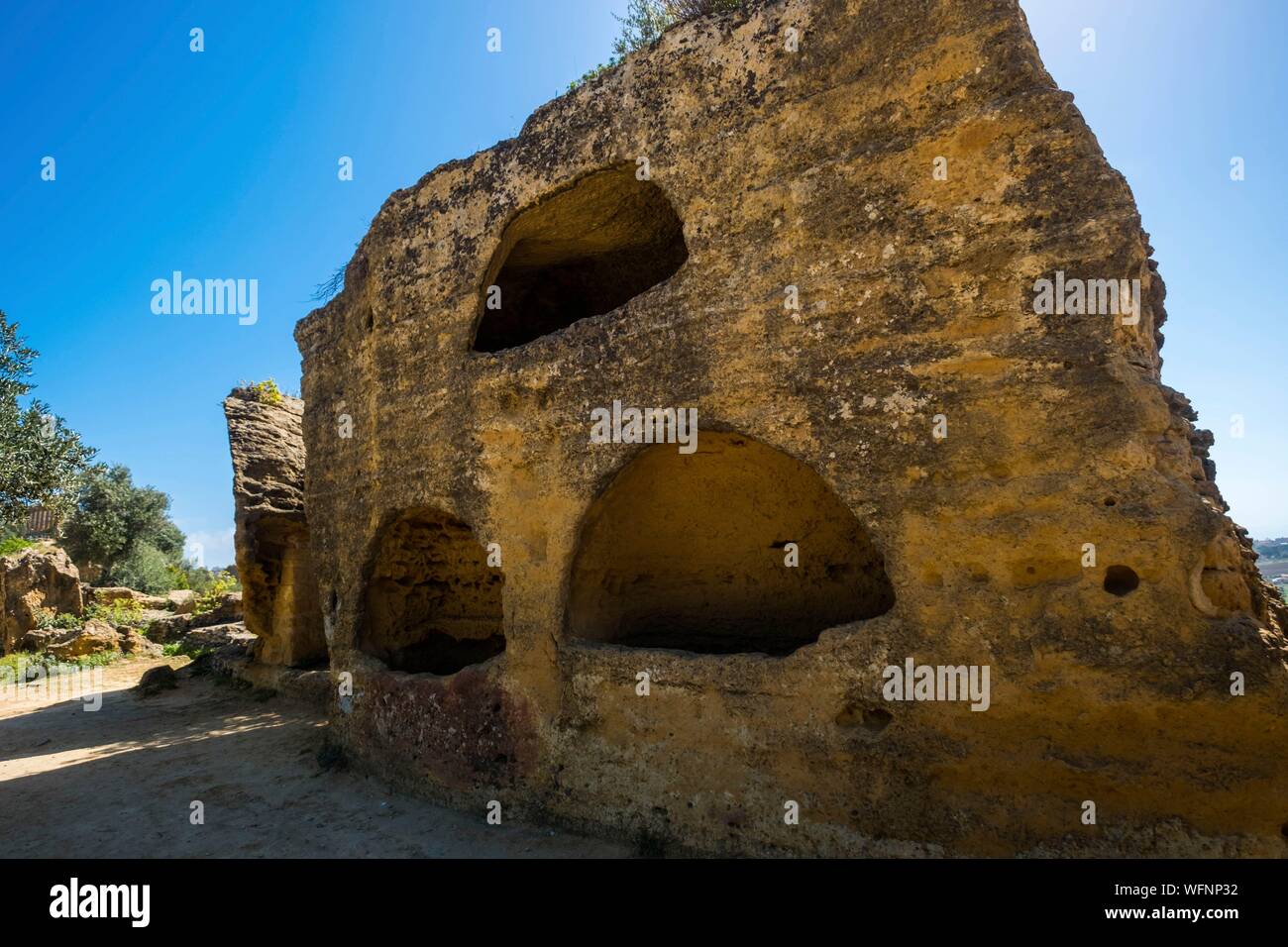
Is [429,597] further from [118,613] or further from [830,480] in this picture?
[118,613]

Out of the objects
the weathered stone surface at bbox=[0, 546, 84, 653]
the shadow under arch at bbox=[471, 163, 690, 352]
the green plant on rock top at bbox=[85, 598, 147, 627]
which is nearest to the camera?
the shadow under arch at bbox=[471, 163, 690, 352]

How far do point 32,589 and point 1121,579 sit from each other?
20095mm

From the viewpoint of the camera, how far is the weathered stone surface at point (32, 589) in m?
15.4

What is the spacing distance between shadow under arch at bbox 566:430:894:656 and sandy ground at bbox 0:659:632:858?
6.15 ft

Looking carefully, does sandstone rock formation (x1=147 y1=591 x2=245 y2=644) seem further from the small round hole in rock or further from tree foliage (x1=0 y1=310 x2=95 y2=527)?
the small round hole in rock

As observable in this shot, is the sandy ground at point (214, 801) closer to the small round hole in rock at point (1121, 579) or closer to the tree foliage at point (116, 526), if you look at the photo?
the small round hole in rock at point (1121, 579)

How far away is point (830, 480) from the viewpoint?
4.30 m

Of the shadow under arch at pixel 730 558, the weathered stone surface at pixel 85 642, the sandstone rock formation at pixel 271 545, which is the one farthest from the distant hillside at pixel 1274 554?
the weathered stone surface at pixel 85 642

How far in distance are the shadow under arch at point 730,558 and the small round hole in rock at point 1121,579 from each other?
2291 millimetres

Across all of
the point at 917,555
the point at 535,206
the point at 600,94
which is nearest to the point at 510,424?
the point at 535,206

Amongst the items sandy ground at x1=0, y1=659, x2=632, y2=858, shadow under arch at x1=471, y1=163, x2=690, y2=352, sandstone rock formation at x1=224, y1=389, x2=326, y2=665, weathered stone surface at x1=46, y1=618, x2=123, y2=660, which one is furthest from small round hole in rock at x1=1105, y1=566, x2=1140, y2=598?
weathered stone surface at x1=46, y1=618, x2=123, y2=660

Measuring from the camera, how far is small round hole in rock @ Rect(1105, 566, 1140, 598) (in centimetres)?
363
